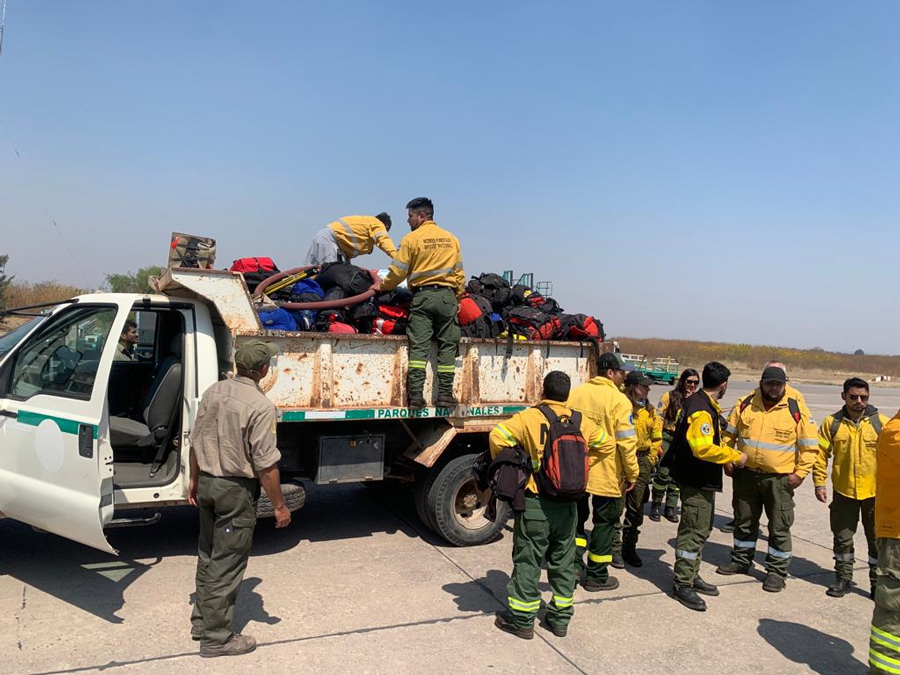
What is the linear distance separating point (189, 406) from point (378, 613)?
1922 mm

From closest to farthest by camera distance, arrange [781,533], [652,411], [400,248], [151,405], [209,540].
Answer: [209,540], [151,405], [781,533], [400,248], [652,411]

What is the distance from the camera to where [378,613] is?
4137mm

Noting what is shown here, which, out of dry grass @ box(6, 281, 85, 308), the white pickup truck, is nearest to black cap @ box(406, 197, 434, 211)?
the white pickup truck

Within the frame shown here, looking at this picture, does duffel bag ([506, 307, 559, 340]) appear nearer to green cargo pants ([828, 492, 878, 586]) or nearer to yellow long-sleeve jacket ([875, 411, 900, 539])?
green cargo pants ([828, 492, 878, 586])

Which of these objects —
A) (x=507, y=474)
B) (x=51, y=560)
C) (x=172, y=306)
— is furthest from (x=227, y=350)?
(x=507, y=474)

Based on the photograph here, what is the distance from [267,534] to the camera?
5.66 m

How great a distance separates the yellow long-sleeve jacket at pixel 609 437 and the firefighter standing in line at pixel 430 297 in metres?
1.10

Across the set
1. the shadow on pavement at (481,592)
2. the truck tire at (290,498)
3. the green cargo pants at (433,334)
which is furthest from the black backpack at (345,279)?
the shadow on pavement at (481,592)

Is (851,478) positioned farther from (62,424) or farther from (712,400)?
(62,424)

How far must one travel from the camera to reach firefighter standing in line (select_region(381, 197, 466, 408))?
5.15 meters

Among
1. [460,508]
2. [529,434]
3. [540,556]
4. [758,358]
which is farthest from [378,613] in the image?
[758,358]

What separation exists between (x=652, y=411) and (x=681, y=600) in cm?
202

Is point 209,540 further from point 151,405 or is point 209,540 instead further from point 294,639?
point 151,405

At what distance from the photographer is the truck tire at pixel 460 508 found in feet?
17.8
